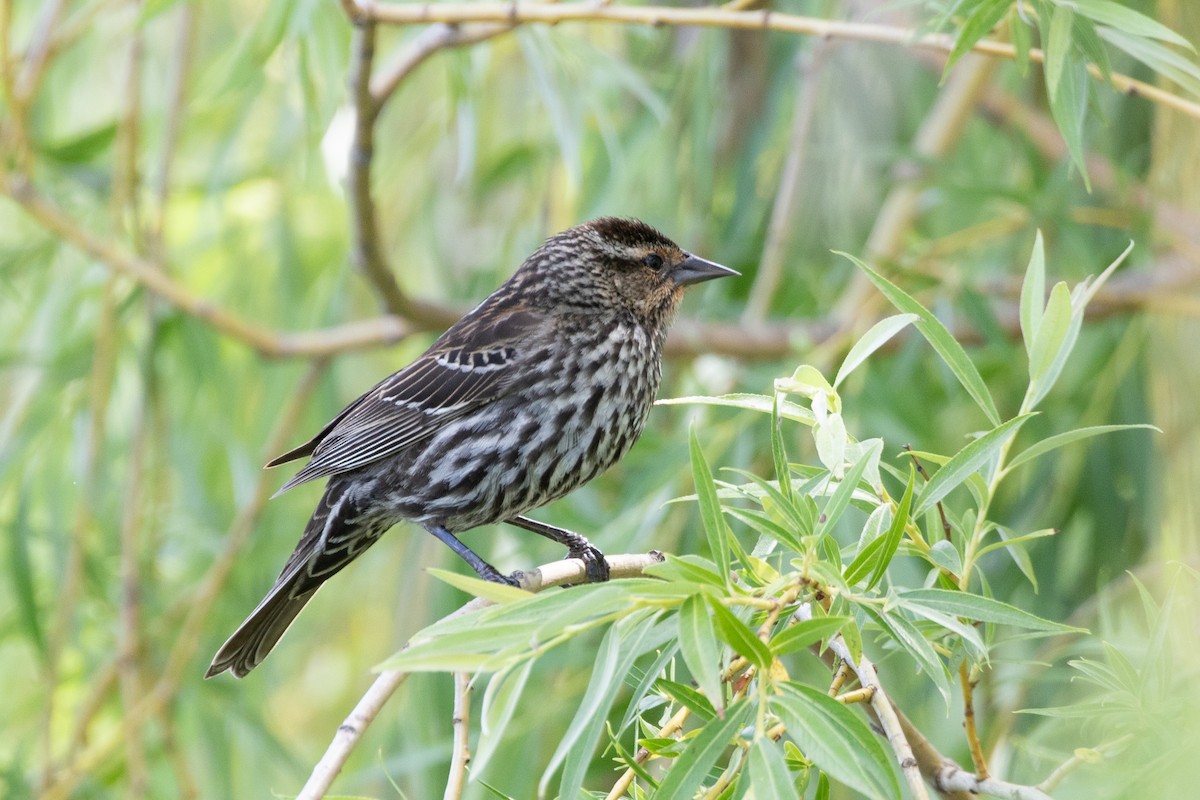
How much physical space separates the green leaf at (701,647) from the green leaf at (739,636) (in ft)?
0.04

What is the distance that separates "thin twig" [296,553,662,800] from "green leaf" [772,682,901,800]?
232 millimetres

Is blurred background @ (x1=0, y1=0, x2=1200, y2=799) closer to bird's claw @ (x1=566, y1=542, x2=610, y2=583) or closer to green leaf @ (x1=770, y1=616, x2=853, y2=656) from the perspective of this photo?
bird's claw @ (x1=566, y1=542, x2=610, y2=583)

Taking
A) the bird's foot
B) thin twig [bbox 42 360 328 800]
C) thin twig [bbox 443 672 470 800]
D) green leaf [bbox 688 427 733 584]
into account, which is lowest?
thin twig [bbox 42 360 328 800]

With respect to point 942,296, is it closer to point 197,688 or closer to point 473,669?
point 197,688

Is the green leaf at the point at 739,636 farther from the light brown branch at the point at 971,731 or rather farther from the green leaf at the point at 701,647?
the light brown branch at the point at 971,731

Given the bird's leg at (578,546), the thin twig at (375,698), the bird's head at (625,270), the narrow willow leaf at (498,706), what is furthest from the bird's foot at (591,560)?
the narrow willow leaf at (498,706)

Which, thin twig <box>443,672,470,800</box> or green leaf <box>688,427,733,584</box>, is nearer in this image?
green leaf <box>688,427,733,584</box>

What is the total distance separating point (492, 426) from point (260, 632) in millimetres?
665

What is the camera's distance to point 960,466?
62.6 inches

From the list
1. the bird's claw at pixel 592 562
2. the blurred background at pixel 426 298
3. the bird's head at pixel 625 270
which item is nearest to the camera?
the bird's claw at pixel 592 562

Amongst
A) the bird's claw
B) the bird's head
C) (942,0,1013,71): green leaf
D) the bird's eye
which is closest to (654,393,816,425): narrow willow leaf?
(942,0,1013,71): green leaf

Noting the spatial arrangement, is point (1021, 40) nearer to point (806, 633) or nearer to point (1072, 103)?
point (1072, 103)

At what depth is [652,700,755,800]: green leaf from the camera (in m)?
1.37

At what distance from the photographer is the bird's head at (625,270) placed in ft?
10.9
